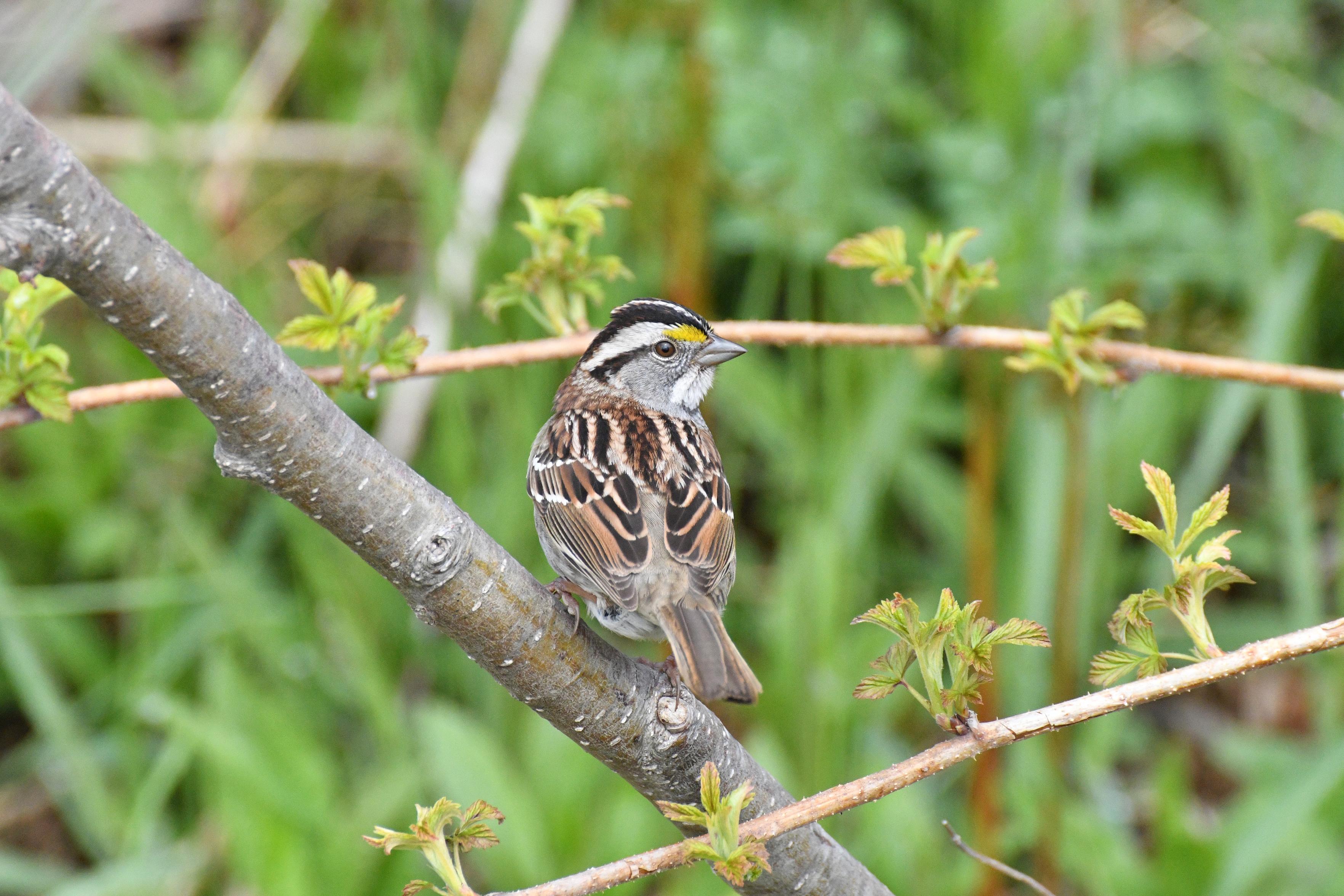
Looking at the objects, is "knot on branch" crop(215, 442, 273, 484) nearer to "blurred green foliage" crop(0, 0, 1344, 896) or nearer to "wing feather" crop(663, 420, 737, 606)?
"wing feather" crop(663, 420, 737, 606)

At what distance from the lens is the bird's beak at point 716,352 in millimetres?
2650

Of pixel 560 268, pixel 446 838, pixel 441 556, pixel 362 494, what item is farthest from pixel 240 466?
pixel 560 268

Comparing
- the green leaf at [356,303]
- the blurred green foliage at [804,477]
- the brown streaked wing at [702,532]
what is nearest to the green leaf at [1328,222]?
the brown streaked wing at [702,532]

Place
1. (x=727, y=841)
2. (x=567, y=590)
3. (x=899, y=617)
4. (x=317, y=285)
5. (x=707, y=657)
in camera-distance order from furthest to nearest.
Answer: (x=567, y=590), (x=707, y=657), (x=317, y=285), (x=899, y=617), (x=727, y=841)

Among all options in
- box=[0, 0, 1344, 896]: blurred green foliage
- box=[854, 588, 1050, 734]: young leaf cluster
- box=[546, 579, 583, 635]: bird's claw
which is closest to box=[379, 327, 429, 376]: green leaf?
box=[546, 579, 583, 635]: bird's claw

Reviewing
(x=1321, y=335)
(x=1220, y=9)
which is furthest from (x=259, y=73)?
(x=1321, y=335)

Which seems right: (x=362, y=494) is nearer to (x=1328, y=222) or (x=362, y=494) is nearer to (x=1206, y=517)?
(x=1206, y=517)

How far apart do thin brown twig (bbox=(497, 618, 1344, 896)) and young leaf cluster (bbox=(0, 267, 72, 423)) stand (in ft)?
2.97

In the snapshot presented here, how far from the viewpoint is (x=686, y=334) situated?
2.71 metres

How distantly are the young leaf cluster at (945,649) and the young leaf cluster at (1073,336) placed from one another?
0.64 metres

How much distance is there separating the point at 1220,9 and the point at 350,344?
2941mm

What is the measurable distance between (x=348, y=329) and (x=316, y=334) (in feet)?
0.15

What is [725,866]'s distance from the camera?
130cm

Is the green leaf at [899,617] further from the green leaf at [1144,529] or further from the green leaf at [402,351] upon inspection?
the green leaf at [402,351]
